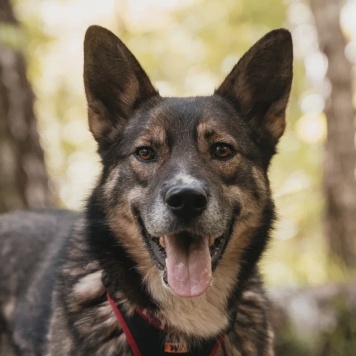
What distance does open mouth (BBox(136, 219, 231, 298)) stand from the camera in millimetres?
2844

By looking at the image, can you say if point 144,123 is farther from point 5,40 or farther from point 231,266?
point 5,40

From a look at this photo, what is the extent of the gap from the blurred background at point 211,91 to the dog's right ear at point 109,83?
44cm

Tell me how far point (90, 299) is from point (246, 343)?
936 millimetres

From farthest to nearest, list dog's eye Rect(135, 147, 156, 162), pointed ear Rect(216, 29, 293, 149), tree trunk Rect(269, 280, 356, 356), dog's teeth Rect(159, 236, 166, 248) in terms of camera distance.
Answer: tree trunk Rect(269, 280, 356, 356), pointed ear Rect(216, 29, 293, 149), dog's eye Rect(135, 147, 156, 162), dog's teeth Rect(159, 236, 166, 248)

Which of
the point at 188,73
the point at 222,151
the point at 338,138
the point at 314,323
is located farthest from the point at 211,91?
the point at 188,73

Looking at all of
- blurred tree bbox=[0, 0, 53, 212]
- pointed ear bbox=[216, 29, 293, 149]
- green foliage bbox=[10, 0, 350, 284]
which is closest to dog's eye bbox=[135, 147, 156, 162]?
pointed ear bbox=[216, 29, 293, 149]

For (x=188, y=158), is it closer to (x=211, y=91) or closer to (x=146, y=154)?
(x=146, y=154)

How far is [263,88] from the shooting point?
3.56 metres

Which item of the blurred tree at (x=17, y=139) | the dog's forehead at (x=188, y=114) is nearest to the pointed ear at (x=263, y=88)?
the dog's forehead at (x=188, y=114)

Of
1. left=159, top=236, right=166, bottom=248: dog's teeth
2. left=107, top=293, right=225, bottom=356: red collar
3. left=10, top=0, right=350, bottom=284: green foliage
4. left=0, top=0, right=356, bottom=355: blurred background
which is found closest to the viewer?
left=159, top=236, right=166, bottom=248: dog's teeth

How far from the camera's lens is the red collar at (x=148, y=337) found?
3.06 metres

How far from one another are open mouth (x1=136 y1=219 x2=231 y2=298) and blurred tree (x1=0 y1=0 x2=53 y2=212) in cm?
311

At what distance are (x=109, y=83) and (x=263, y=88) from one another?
935mm

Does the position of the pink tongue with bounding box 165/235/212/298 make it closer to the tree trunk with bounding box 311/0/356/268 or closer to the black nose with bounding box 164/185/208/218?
the black nose with bounding box 164/185/208/218
